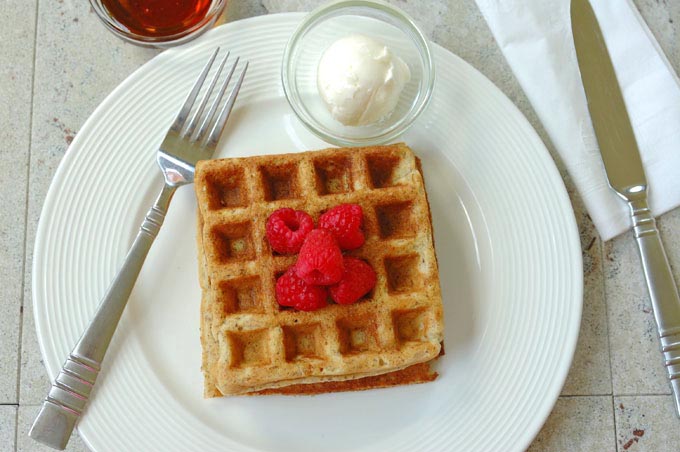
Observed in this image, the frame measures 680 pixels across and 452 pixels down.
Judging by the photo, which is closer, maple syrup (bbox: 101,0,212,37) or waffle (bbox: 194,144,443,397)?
waffle (bbox: 194,144,443,397)

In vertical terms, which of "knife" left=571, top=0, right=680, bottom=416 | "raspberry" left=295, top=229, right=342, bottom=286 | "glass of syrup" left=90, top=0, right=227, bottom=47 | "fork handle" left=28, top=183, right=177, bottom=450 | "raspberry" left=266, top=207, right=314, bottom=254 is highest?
"glass of syrup" left=90, top=0, right=227, bottom=47

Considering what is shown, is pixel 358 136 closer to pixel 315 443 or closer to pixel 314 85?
pixel 314 85

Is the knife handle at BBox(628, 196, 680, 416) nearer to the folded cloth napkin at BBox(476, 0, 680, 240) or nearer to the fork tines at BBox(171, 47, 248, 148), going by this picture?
the folded cloth napkin at BBox(476, 0, 680, 240)

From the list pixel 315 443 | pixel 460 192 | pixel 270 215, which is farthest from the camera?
pixel 460 192

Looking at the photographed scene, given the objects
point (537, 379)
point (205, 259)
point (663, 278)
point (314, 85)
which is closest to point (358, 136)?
point (314, 85)

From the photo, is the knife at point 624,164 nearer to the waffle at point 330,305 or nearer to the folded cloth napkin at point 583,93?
the folded cloth napkin at point 583,93

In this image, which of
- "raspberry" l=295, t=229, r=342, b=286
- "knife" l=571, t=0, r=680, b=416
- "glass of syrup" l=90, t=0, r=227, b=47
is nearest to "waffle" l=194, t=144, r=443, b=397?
"raspberry" l=295, t=229, r=342, b=286
